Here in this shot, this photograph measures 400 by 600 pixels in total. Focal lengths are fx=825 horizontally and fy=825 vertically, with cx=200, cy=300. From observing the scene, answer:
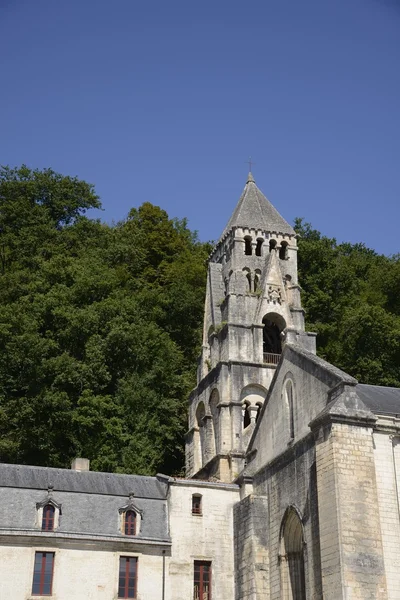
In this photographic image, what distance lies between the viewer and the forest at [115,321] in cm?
3878

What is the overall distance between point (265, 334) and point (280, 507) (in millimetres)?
14840

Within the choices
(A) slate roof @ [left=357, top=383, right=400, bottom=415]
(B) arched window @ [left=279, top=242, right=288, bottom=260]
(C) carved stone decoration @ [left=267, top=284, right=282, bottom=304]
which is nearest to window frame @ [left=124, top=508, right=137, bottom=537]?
(A) slate roof @ [left=357, top=383, right=400, bottom=415]

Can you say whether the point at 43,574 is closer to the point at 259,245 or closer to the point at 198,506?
the point at 198,506

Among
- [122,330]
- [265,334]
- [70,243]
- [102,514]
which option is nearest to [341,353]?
[265,334]

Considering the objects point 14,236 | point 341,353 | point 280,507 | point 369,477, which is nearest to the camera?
point 369,477

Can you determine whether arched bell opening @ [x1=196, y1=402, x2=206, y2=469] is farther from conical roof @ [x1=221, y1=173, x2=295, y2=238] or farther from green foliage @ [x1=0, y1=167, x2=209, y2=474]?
conical roof @ [x1=221, y1=173, x2=295, y2=238]

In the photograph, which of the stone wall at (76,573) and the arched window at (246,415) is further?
the arched window at (246,415)

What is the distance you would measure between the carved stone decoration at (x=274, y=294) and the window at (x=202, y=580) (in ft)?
51.2

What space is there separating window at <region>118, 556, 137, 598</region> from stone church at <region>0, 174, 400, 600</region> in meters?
0.04

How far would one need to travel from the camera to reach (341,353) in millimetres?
47031

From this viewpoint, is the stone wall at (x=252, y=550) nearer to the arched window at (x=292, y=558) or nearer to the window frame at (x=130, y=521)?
the arched window at (x=292, y=558)

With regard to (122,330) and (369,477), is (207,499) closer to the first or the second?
(369,477)

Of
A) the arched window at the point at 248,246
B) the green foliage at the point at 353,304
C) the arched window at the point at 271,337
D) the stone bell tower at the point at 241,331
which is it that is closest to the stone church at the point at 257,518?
the stone bell tower at the point at 241,331

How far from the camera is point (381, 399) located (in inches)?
1074
